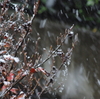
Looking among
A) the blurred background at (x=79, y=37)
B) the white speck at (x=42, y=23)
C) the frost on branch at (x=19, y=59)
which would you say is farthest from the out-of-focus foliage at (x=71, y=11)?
the frost on branch at (x=19, y=59)

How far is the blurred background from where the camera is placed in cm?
482

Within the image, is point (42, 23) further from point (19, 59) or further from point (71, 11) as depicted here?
point (19, 59)

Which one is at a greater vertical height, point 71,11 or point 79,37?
point 71,11

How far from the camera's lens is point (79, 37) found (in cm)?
524

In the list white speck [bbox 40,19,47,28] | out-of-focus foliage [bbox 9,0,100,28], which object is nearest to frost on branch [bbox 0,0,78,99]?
white speck [bbox 40,19,47,28]

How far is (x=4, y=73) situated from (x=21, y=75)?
0.18 meters

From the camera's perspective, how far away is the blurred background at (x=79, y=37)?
4816 mm

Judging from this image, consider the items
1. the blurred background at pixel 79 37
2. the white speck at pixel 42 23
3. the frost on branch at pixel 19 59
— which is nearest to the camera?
the frost on branch at pixel 19 59

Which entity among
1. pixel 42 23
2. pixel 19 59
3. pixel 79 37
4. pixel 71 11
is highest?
pixel 19 59

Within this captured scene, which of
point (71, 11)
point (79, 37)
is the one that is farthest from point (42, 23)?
point (79, 37)

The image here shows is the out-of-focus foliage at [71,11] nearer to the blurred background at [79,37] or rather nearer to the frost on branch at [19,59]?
the blurred background at [79,37]

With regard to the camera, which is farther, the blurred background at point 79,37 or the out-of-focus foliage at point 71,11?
the out-of-focus foliage at point 71,11

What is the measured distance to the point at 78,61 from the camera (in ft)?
16.6

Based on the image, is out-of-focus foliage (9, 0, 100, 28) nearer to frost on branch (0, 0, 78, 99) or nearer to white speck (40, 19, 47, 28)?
white speck (40, 19, 47, 28)
